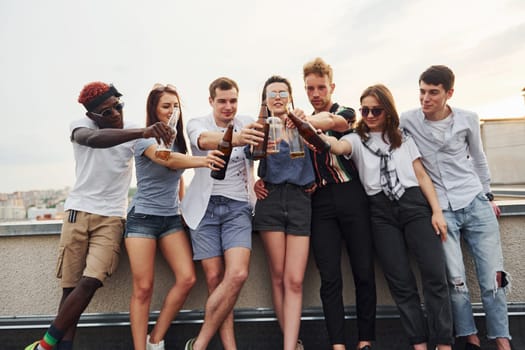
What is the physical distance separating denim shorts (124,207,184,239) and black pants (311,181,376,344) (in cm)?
120

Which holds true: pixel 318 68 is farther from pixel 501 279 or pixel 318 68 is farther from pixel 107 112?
pixel 501 279

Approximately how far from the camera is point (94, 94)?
301 centimetres

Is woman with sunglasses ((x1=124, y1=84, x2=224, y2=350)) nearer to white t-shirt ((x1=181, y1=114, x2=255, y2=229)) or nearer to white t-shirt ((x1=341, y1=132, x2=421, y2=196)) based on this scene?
white t-shirt ((x1=181, y1=114, x2=255, y2=229))

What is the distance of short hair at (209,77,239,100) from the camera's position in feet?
10.0

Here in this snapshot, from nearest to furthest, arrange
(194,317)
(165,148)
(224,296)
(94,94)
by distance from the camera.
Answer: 1. (165,148)
2. (224,296)
3. (94,94)
4. (194,317)

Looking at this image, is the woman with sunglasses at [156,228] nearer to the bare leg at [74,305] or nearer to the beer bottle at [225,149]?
the beer bottle at [225,149]

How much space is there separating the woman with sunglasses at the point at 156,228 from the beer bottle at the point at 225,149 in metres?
0.18

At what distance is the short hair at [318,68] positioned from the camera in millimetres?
3131

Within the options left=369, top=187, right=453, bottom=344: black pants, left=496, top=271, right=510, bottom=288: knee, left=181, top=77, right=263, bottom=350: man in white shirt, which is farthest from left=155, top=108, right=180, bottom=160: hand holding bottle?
left=496, top=271, right=510, bottom=288: knee

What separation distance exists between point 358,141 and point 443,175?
0.76 meters

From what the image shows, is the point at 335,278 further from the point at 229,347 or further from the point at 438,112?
the point at 438,112

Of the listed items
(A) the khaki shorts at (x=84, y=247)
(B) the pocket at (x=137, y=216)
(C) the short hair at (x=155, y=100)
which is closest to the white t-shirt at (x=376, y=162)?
(C) the short hair at (x=155, y=100)

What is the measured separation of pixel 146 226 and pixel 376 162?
1877 mm

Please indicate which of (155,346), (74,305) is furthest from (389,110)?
(74,305)
